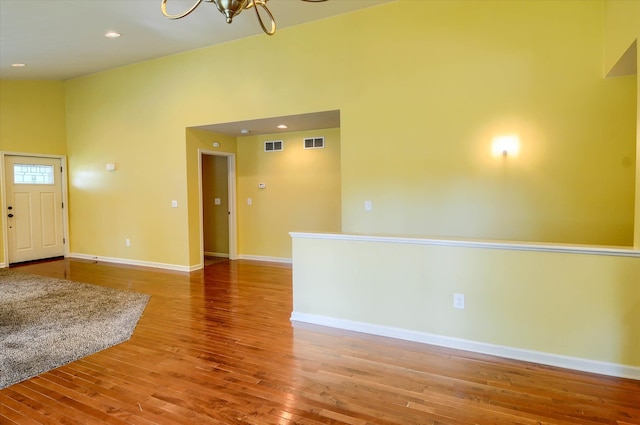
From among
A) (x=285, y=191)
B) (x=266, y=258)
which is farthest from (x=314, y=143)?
(x=266, y=258)

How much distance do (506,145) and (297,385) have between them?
3.15m

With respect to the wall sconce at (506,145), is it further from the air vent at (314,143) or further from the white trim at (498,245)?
the air vent at (314,143)

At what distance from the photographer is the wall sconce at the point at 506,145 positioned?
3.76 meters

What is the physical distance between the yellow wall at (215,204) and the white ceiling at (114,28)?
2243 millimetres

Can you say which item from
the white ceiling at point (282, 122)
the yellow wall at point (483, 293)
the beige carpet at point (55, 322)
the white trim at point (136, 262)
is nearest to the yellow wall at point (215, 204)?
the white ceiling at point (282, 122)

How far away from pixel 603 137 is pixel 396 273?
2.41 meters

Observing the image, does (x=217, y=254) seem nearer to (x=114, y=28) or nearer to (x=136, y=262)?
(x=136, y=262)

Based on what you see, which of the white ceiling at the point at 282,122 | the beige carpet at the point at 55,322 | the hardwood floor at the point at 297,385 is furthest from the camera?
the white ceiling at the point at 282,122

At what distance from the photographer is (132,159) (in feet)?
21.3

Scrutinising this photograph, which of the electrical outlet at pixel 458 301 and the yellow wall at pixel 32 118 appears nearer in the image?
the electrical outlet at pixel 458 301

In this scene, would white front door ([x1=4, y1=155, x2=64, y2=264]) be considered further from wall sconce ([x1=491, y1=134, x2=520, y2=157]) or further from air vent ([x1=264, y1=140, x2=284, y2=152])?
wall sconce ([x1=491, y1=134, x2=520, y2=157])

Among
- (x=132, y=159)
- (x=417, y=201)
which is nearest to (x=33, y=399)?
(x=417, y=201)

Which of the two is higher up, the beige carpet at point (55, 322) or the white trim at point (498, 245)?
the white trim at point (498, 245)

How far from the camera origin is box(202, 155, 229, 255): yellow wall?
724 centimetres
